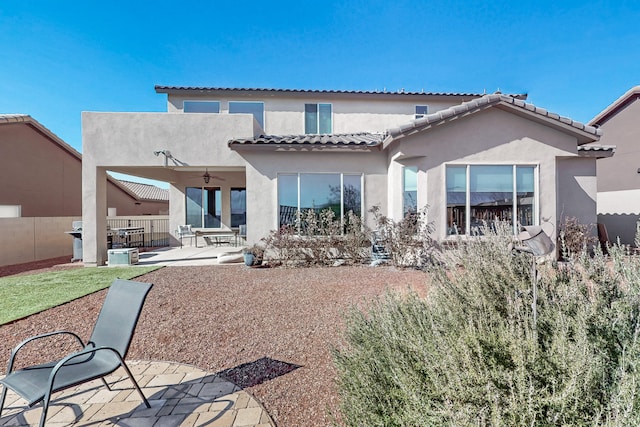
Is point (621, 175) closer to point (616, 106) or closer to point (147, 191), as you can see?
point (616, 106)

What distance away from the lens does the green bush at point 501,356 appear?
1788 mm

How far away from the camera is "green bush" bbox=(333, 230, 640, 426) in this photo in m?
1.79

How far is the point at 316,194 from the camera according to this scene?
11211 millimetres

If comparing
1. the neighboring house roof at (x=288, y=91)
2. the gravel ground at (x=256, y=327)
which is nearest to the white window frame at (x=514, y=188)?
the gravel ground at (x=256, y=327)

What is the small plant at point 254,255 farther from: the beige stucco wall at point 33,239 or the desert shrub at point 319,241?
the beige stucco wall at point 33,239

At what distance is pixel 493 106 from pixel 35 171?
23921 millimetres

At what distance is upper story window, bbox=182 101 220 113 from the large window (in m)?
12.7

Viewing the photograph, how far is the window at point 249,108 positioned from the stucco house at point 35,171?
37.1 ft

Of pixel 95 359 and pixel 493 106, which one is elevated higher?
pixel 493 106

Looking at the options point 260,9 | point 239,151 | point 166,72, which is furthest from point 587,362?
point 166,72

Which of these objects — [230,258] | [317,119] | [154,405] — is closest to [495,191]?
[317,119]

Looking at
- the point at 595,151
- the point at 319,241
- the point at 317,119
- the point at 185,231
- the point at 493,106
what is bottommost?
the point at 319,241

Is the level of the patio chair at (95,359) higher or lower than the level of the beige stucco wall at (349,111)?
lower

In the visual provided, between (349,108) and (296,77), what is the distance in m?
3.59
